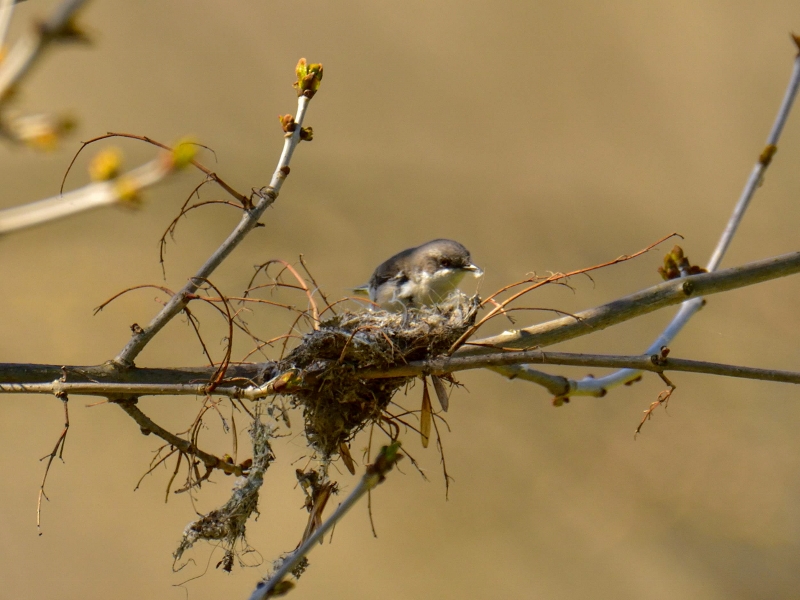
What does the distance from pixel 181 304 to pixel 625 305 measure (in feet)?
4.39

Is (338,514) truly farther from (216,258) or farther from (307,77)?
(307,77)

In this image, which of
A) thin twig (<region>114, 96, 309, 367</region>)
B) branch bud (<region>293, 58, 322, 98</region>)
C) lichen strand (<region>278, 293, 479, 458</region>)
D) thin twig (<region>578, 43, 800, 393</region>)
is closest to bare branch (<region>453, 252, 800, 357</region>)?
lichen strand (<region>278, 293, 479, 458</region>)

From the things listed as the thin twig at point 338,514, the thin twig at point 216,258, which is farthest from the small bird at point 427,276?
the thin twig at point 338,514

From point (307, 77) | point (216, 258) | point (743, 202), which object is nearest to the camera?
point (216, 258)

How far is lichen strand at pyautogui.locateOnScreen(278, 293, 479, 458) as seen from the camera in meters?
2.42

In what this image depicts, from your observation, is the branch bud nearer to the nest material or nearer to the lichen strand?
the lichen strand

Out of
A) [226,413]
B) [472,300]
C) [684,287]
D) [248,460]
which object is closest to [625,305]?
[684,287]

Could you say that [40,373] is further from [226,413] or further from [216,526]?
[226,413]

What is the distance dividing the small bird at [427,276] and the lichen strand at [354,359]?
2.65ft

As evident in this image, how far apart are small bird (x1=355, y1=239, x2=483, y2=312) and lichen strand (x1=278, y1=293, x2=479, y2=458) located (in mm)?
807

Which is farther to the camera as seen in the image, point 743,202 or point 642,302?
point 743,202

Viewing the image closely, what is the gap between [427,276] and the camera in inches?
142

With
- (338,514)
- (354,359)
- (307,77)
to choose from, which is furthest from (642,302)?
(338,514)

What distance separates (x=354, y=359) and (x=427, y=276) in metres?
1.24
